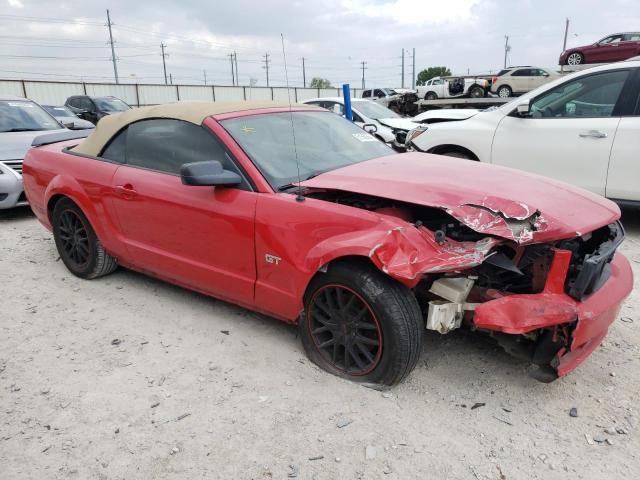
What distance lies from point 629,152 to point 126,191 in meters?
4.62

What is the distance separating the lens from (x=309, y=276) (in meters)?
2.77

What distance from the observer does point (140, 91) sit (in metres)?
32.4

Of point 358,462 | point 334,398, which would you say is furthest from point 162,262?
point 358,462

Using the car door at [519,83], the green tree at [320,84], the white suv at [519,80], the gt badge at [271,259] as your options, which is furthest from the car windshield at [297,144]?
the green tree at [320,84]

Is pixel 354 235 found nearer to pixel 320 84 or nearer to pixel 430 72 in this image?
pixel 320 84

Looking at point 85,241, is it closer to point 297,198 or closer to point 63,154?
point 63,154

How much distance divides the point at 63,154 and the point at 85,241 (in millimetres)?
781

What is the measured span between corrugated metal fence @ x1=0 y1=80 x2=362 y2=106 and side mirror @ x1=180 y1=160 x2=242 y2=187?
2000 cm

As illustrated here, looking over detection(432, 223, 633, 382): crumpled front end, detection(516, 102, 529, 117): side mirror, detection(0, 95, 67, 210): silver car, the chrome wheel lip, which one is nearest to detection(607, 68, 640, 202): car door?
detection(516, 102, 529, 117): side mirror

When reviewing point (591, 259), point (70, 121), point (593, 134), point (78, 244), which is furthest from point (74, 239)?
point (70, 121)

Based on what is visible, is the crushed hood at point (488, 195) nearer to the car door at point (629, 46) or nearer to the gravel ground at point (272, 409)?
the gravel ground at point (272, 409)

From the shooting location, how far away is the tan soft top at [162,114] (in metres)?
3.46

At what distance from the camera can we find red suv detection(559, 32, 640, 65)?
45.1 ft

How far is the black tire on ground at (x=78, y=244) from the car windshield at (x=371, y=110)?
791cm
